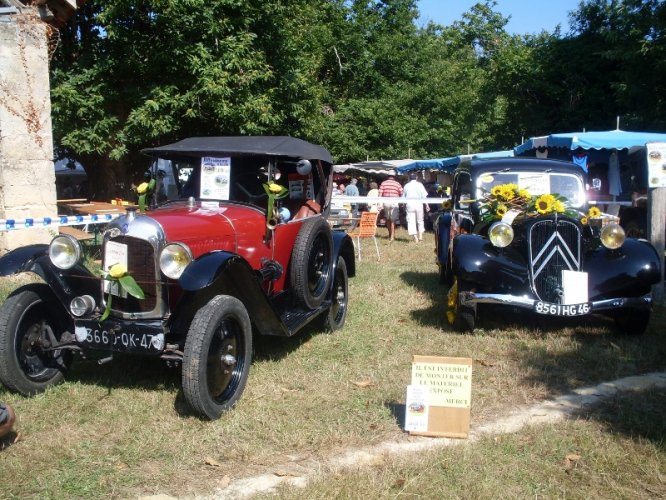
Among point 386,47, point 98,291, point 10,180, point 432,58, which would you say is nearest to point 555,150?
point 10,180

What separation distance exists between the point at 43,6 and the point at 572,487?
10.0 m

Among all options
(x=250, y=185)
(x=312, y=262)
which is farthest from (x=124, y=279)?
(x=312, y=262)

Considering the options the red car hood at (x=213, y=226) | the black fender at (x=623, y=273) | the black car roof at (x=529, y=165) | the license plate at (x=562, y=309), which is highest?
the black car roof at (x=529, y=165)

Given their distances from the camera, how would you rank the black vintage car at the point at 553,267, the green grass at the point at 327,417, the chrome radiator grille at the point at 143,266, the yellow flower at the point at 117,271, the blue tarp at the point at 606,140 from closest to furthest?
the green grass at the point at 327,417 → the yellow flower at the point at 117,271 → the chrome radiator grille at the point at 143,266 → the black vintage car at the point at 553,267 → the blue tarp at the point at 606,140

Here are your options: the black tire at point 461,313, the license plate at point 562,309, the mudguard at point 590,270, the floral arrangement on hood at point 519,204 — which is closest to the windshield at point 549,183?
the floral arrangement on hood at point 519,204

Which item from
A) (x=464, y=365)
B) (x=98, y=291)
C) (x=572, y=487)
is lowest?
(x=572, y=487)

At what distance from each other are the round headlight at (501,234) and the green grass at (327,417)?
932mm

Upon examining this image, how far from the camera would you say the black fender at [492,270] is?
5984 millimetres

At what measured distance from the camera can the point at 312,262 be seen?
598cm

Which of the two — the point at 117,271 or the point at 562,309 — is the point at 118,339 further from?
the point at 562,309

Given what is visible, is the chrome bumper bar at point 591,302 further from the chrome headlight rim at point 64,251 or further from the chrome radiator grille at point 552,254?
the chrome headlight rim at point 64,251

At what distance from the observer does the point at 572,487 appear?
332 cm

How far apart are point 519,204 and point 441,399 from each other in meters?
3.31

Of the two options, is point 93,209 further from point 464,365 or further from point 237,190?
point 464,365
